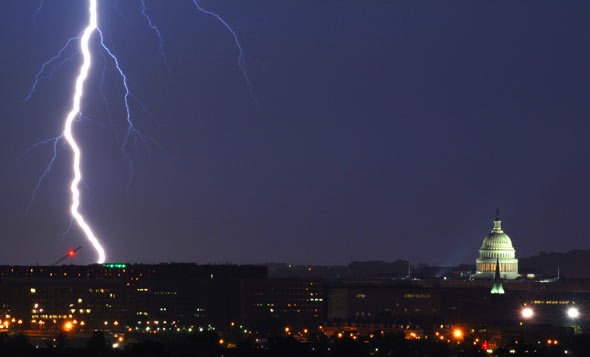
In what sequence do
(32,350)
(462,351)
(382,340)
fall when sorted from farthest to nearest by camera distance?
(382,340) → (462,351) → (32,350)

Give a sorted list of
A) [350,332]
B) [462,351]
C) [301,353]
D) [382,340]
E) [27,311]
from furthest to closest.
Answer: [27,311]
[350,332]
[382,340]
[462,351]
[301,353]

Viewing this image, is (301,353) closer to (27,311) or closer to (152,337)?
(152,337)

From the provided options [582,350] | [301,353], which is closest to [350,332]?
[582,350]

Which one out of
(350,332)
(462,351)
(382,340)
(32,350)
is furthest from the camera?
(350,332)

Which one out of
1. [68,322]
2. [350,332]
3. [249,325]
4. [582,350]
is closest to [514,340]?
[582,350]

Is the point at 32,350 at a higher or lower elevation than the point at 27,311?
lower

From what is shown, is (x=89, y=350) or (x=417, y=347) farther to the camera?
(x=417, y=347)

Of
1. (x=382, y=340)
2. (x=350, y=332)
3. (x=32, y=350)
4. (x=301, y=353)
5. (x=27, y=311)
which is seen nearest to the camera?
(x=32, y=350)

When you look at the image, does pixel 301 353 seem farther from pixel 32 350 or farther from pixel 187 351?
pixel 32 350

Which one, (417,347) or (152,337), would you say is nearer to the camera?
(417,347)
